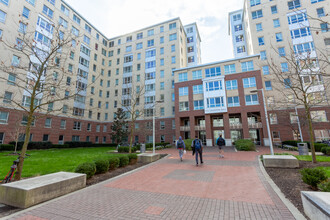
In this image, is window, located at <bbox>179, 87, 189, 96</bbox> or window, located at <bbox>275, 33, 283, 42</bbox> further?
window, located at <bbox>179, 87, 189, 96</bbox>

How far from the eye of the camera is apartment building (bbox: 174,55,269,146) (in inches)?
1116

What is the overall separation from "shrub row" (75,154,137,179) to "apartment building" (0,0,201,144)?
19.9 meters

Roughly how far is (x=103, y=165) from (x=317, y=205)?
329 inches

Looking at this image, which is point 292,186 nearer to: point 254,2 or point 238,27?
point 254,2

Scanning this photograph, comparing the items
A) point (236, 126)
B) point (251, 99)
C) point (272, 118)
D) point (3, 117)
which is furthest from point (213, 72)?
point (3, 117)

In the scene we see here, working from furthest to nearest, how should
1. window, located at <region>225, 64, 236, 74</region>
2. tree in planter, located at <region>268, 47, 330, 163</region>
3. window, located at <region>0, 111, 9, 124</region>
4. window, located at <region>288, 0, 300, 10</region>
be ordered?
1. window, located at <region>288, 0, 300, 10</region>
2. window, located at <region>225, 64, 236, 74</region>
3. window, located at <region>0, 111, 9, 124</region>
4. tree in planter, located at <region>268, 47, 330, 163</region>

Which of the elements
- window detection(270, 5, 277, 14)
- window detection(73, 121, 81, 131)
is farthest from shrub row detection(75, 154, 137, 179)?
window detection(270, 5, 277, 14)

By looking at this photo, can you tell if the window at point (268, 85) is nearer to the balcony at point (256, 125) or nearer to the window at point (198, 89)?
the balcony at point (256, 125)

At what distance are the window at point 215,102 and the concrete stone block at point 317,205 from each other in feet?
88.5

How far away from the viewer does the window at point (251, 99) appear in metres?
28.1

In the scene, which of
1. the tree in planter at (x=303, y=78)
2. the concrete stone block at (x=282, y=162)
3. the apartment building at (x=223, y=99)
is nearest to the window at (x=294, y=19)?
the apartment building at (x=223, y=99)

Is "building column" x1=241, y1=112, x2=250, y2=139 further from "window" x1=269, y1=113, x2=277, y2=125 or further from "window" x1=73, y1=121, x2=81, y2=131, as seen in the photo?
"window" x1=73, y1=121, x2=81, y2=131

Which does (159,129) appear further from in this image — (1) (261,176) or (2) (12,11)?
(2) (12,11)

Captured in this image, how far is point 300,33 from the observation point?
31.8 metres
